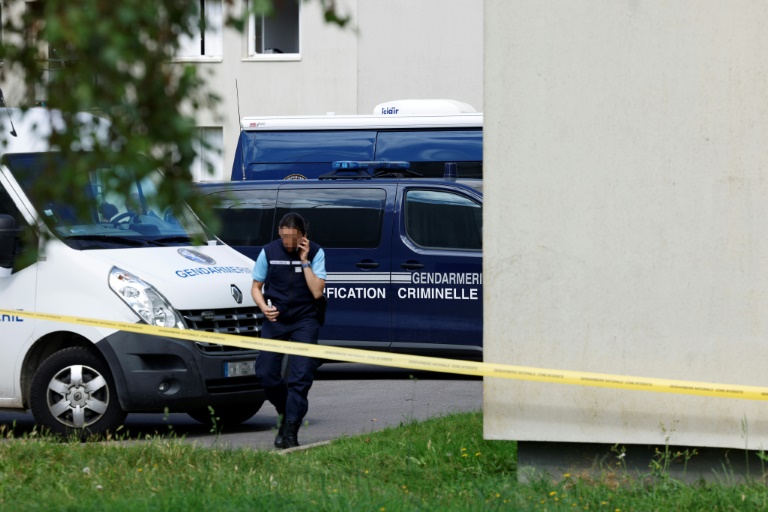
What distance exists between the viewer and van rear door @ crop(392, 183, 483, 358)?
43.5 ft

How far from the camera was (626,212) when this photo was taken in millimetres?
6734

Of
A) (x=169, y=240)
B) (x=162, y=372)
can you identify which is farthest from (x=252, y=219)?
(x=162, y=372)

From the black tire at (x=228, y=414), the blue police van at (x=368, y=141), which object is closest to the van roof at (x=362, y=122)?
the blue police van at (x=368, y=141)

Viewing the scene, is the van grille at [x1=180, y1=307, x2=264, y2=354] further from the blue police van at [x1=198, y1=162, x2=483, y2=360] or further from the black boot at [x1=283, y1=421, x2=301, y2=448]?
the blue police van at [x1=198, y1=162, x2=483, y2=360]

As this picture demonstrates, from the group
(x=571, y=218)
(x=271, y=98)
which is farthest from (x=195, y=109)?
(x=271, y=98)

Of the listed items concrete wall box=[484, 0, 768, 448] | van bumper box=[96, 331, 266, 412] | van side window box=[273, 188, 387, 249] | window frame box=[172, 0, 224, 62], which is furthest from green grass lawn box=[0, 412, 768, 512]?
van side window box=[273, 188, 387, 249]

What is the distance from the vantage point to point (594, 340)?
680 centimetres

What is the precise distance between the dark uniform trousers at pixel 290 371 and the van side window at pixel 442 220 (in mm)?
4148

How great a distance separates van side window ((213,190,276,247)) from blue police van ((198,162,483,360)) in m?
0.01

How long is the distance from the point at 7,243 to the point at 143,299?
1.03 meters

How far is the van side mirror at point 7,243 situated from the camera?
366 inches

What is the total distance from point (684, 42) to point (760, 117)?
1.71 ft

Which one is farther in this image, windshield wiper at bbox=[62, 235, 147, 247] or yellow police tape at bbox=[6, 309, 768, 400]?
windshield wiper at bbox=[62, 235, 147, 247]

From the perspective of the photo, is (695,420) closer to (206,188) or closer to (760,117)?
(760,117)
